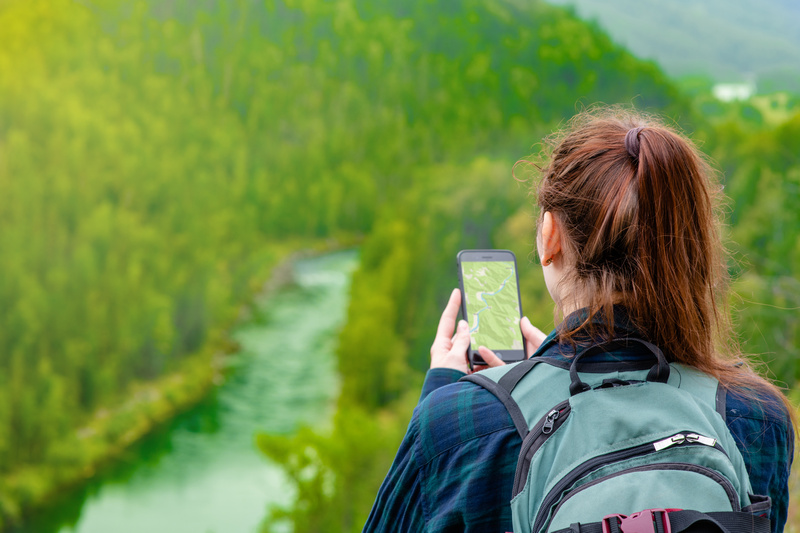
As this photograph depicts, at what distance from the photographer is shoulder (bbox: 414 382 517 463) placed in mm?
523

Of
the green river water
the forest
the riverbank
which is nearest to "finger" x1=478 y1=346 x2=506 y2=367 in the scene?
the forest

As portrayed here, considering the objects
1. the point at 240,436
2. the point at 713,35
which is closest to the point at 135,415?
the point at 240,436

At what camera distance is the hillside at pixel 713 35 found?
29.0 feet

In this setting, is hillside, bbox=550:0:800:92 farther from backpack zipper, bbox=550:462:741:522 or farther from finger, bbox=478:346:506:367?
backpack zipper, bbox=550:462:741:522

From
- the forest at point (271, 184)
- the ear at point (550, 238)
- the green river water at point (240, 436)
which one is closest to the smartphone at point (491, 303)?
the ear at point (550, 238)

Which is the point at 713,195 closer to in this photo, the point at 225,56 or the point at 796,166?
the point at 796,166

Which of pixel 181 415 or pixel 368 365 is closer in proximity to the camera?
pixel 181 415

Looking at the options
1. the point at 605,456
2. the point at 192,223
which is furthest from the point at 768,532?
the point at 192,223

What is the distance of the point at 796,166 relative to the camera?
7.54 m

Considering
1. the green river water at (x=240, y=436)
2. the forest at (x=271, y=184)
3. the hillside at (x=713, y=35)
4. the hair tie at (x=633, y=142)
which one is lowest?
the green river water at (x=240, y=436)

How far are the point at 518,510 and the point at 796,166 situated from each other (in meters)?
8.64

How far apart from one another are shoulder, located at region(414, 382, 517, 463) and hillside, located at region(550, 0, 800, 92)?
980 centimetres

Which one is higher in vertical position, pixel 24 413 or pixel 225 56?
pixel 225 56

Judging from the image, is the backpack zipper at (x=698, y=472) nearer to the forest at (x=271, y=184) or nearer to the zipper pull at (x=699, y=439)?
the zipper pull at (x=699, y=439)
